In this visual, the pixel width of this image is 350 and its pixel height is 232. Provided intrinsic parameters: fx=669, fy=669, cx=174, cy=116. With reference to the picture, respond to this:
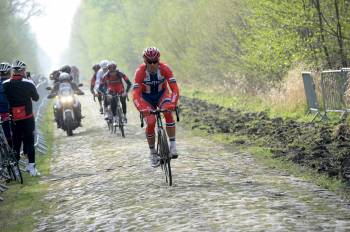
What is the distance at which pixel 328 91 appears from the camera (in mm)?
18312

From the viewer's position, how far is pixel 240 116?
21516 millimetres

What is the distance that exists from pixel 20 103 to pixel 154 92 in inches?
118

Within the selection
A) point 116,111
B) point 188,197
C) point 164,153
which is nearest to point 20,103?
point 164,153

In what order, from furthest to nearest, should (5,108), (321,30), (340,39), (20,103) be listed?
(321,30) < (340,39) < (5,108) < (20,103)

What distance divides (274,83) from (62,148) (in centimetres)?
1072

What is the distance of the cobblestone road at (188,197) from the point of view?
7.52m

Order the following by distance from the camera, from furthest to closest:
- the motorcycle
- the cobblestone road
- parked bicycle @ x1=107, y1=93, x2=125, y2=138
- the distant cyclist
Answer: the motorcycle → the distant cyclist → parked bicycle @ x1=107, y1=93, x2=125, y2=138 → the cobblestone road

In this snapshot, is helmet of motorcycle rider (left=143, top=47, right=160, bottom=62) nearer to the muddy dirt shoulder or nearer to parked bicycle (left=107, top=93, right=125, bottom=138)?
the muddy dirt shoulder

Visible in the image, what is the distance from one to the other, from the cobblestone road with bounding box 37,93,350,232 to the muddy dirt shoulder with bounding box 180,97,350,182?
825 mm

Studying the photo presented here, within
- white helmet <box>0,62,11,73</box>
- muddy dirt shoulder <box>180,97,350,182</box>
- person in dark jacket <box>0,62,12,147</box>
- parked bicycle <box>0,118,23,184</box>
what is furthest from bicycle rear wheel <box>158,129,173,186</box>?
white helmet <box>0,62,11,73</box>

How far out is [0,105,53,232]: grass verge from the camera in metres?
9.07

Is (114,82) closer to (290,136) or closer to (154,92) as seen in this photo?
(290,136)

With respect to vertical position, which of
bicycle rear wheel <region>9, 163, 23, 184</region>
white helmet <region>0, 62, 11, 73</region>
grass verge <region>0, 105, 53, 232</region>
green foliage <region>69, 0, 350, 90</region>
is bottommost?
grass verge <region>0, 105, 53, 232</region>

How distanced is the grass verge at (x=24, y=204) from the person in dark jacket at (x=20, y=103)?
0.81 metres
